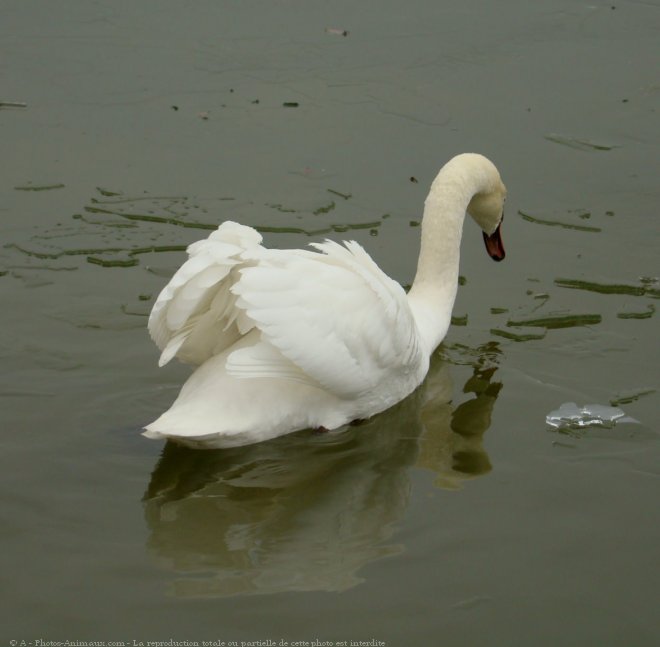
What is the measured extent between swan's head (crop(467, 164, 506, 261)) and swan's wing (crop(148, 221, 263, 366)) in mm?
1952

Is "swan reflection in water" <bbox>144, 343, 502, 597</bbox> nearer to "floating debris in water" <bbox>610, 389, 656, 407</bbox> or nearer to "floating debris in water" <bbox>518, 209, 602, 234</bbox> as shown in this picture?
"floating debris in water" <bbox>610, 389, 656, 407</bbox>

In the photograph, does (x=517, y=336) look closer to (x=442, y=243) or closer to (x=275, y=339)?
(x=442, y=243)

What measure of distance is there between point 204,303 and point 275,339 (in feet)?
1.74

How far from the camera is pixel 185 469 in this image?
5.64 meters

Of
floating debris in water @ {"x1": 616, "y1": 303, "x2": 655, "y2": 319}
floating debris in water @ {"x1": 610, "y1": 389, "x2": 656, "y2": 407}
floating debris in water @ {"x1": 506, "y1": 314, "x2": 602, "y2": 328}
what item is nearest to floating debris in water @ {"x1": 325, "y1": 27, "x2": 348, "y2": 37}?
floating debris in water @ {"x1": 506, "y1": 314, "x2": 602, "y2": 328}

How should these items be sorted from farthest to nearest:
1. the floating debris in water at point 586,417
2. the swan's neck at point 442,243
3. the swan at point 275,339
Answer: the swan's neck at point 442,243
the floating debris in water at point 586,417
the swan at point 275,339

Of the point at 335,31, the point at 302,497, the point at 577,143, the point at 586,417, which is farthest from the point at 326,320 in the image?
the point at 335,31

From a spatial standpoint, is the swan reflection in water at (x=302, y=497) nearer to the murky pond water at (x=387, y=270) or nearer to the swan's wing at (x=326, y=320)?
the murky pond water at (x=387, y=270)

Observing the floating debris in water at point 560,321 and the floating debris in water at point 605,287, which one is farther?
the floating debris in water at point 605,287

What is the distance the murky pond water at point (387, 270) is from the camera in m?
4.71

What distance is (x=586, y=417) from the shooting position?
20.2 feet

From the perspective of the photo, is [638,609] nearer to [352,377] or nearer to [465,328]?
[352,377]

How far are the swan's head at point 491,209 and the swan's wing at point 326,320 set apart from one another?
1.44 meters

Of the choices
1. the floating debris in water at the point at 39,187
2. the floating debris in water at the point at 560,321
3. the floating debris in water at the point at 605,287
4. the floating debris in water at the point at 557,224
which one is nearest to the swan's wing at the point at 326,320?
the floating debris in water at the point at 560,321
